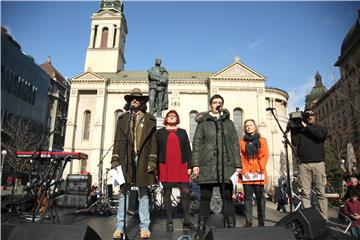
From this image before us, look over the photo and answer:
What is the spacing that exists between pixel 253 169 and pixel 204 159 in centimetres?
109

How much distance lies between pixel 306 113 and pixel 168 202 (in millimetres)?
3257

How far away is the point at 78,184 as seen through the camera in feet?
42.0

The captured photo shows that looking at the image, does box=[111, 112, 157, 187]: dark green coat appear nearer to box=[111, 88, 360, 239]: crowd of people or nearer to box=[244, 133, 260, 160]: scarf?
box=[111, 88, 360, 239]: crowd of people

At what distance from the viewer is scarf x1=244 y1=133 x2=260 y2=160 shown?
4.90 meters

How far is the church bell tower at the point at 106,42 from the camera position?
4459cm

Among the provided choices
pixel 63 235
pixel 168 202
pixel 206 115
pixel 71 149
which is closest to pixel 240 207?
pixel 168 202

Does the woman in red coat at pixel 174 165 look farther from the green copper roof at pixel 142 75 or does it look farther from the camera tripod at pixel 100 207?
the green copper roof at pixel 142 75

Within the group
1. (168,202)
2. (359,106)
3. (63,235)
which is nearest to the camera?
(63,235)

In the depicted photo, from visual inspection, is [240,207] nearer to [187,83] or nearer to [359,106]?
[359,106]

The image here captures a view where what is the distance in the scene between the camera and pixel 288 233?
2.83 metres

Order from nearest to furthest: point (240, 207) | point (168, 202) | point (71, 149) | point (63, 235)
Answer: point (63, 235)
point (168, 202)
point (240, 207)
point (71, 149)

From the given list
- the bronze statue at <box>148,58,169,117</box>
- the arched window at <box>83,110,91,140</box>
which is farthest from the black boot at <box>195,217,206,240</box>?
the arched window at <box>83,110,91,140</box>

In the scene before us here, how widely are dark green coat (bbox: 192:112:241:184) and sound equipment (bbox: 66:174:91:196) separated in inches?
376

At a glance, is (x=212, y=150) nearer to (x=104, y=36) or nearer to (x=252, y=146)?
(x=252, y=146)
